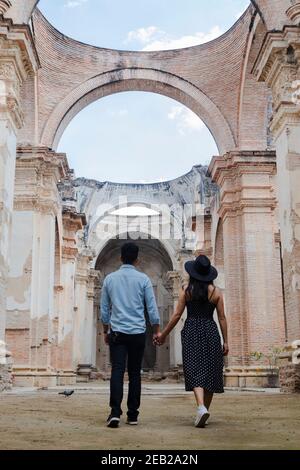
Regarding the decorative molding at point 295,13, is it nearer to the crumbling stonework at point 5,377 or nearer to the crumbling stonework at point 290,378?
the crumbling stonework at point 290,378

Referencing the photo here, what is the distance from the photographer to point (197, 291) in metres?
4.76

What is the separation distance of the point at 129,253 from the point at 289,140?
508cm

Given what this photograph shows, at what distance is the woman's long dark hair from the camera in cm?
475

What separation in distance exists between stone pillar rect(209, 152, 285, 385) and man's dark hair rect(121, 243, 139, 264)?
929 centimetres

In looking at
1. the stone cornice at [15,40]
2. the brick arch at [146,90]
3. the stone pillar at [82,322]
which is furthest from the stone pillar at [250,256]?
the stone pillar at [82,322]

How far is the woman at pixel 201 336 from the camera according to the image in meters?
4.64

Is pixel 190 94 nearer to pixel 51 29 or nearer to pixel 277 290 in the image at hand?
pixel 51 29

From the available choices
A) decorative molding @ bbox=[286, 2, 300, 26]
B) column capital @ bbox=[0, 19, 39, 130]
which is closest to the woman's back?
column capital @ bbox=[0, 19, 39, 130]

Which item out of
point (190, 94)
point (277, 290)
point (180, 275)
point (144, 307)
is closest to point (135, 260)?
point (144, 307)

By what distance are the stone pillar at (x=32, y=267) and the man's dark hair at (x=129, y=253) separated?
29.1 feet

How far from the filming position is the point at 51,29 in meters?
15.6

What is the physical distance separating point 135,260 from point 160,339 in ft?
2.29

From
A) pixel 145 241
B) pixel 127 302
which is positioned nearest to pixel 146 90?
pixel 127 302

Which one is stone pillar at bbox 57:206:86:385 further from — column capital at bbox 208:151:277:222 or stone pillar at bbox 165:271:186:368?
stone pillar at bbox 165:271:186:368
